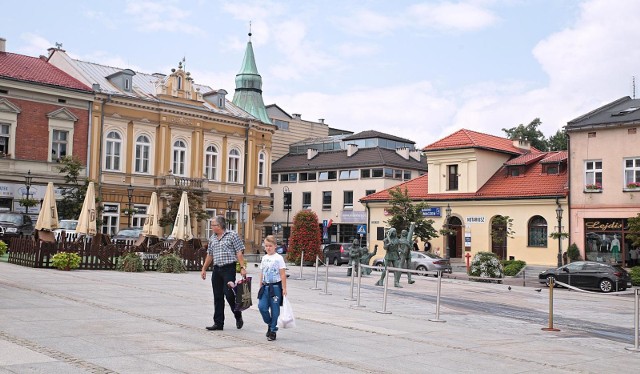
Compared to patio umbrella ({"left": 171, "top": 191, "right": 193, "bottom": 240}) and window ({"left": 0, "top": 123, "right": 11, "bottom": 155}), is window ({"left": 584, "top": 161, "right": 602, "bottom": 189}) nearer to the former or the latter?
patio umbrella ({"left": 171, "top": 191, "right": 193, "bottom": 240})

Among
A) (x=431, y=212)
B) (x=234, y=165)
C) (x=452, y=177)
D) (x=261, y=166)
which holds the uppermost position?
(x=261, y=166)

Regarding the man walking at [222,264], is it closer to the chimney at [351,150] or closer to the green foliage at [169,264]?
the green foliage at [169,264]

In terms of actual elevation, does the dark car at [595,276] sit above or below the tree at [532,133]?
below

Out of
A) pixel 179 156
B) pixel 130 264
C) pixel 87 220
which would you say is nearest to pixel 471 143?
pixel 179 156

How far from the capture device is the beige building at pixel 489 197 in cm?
4172

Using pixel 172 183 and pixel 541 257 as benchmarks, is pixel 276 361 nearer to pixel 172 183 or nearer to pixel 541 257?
pixel 541 257

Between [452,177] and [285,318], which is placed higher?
[452,177]

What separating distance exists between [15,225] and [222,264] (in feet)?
90.1

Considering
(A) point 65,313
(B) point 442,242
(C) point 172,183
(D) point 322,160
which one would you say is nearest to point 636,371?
(A) point 65,313

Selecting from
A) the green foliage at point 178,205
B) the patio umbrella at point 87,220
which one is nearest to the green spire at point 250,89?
the green foliage at point 178,205

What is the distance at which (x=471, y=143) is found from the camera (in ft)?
151

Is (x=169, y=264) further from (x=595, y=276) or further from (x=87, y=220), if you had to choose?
(x=595, y=276)

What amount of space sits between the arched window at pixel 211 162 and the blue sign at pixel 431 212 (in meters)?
16.7

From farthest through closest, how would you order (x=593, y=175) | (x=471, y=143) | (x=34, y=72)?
(x=471, y=143) < (x=34, y=72) < (x=593, y=175)
